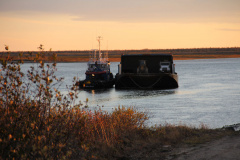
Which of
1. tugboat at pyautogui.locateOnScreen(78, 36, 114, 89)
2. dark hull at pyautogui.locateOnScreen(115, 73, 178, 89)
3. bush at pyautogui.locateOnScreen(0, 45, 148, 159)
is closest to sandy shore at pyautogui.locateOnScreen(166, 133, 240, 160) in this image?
bush at pyautogui.locateOnScreen(0, 45, 148, 159)

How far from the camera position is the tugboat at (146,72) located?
46.4 m

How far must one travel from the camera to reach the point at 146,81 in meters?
46.9

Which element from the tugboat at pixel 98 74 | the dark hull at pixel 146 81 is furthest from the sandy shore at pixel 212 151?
the tugboat at pixel 98 74

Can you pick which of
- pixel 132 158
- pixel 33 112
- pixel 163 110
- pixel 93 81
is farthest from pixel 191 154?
pixel 93 81

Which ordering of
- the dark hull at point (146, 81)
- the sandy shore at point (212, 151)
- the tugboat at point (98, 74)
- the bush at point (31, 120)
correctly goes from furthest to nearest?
the tugboat at point (98, 74) < the dark hull at point (146, 81) < the sandy shore at point (212, 151) < the bush at point (31, 120)

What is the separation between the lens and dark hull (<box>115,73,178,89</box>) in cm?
4616

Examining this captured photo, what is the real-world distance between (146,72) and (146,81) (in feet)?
5.87

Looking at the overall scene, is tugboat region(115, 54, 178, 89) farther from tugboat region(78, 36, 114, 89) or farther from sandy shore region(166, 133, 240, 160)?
sandy shore region(166, 133, 240, 160)

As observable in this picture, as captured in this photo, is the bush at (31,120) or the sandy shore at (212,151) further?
the sandy shore at (212,151)

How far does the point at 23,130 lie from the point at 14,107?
623mm

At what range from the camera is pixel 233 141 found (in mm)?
11383

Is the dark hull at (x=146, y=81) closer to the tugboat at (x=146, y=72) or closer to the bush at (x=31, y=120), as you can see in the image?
the tugboat at (x=146, y=72)

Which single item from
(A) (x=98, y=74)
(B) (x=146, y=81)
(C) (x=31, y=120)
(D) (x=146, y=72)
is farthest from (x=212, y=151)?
(A) (x=98, y=74)

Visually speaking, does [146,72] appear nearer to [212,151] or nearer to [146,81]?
[146,81]
